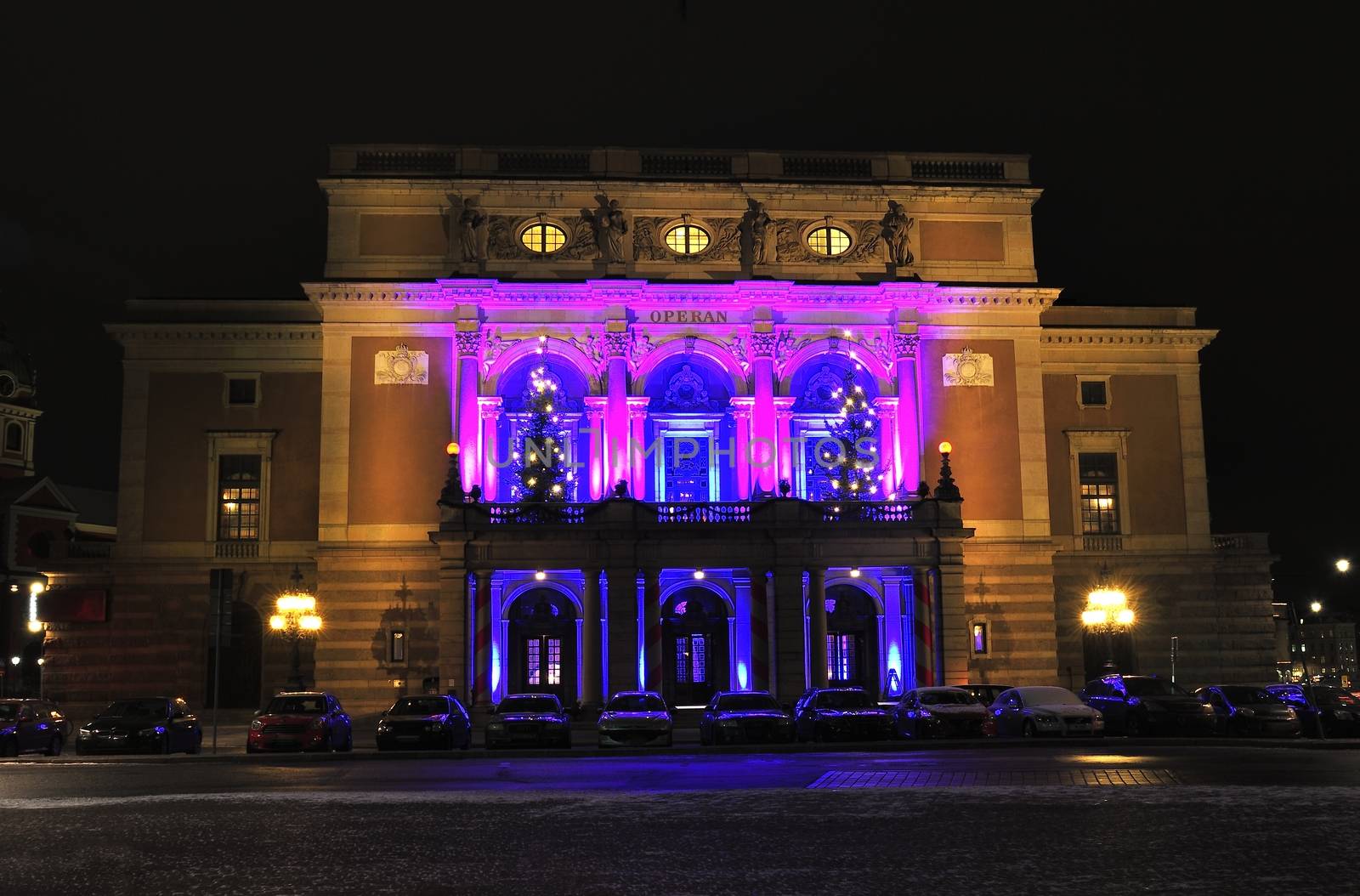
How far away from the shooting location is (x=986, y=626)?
47.1 m

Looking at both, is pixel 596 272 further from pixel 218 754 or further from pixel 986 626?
pixel 218 754

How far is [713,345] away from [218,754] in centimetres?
2375

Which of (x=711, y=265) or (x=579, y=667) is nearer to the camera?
(x=579, y=667)

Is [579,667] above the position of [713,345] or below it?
below

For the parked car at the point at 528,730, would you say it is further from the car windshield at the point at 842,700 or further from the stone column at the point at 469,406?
the stone column at the point at 469,406

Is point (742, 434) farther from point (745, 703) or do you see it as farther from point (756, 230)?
point (745, 703)

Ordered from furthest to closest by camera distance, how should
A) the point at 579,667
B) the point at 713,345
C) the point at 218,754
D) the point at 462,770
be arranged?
the point at 713,345
the point at 579,667
the point at 218,754
the point at 462,770

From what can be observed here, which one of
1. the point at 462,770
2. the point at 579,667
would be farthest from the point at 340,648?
the point at 462,770

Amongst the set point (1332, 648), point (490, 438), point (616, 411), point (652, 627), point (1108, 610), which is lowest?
point (1332, 648)

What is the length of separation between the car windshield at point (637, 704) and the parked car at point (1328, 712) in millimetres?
15448

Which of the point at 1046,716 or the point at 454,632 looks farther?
the point at 454,632

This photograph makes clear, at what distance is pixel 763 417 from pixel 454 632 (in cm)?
1320

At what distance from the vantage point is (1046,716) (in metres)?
31.6

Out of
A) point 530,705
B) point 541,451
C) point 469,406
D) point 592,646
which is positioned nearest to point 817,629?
point 592,646
